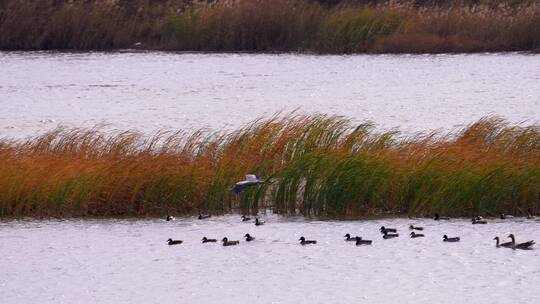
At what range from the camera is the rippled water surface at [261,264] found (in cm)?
1416

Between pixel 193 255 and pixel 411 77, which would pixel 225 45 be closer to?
pixel 411 77

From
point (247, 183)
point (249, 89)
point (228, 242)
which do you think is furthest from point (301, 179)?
point (249, 89)

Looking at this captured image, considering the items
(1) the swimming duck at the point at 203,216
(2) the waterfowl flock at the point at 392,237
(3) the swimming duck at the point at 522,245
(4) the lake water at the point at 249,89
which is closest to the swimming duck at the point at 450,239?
(2) the waterfowl flock at the point at 392,237

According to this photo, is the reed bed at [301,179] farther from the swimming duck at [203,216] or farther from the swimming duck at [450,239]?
the swimming duck at [450,239]

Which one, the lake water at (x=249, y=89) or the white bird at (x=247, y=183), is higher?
the lake water at (x=249, y=89)

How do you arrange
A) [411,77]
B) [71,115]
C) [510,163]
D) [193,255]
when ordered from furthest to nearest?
[411,77] < [71,115] < [510,163] < [193,255]

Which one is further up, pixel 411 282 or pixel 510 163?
pixel 510 163

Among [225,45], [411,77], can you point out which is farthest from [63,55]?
[411,77]

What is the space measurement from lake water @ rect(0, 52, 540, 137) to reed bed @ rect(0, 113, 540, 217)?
8.54 metres

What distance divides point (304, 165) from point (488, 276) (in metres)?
3.96

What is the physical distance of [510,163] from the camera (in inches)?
681

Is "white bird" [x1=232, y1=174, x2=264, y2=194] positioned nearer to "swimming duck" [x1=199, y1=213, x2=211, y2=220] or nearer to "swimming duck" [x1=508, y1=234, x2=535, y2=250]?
"swimming duck" [x1=199, y1=213, x2=211, y2=220]

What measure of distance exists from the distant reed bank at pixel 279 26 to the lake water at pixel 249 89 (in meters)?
0.51

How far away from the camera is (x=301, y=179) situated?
18062mm
